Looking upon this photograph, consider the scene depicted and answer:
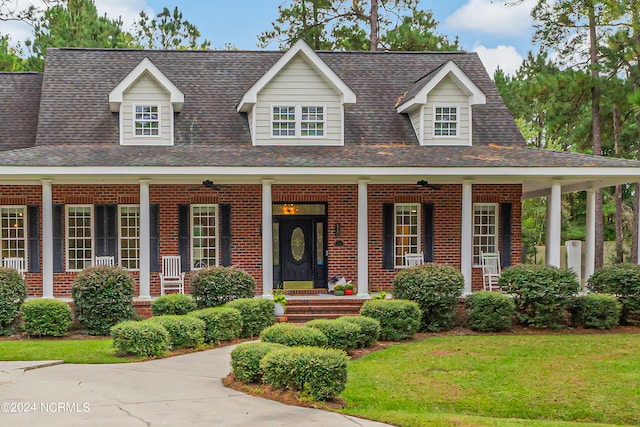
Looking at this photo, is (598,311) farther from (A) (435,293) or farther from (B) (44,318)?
(B) (44,318)

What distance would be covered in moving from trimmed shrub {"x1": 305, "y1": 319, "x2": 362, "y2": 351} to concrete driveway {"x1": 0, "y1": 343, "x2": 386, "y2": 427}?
2.04m

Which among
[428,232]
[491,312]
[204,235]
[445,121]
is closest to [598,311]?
[491,312]

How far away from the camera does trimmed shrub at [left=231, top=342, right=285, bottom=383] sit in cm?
904

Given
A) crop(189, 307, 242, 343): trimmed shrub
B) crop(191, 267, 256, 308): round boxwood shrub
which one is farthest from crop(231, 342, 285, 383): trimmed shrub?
crop(191, 267, 256, 308): round boxwood shrub

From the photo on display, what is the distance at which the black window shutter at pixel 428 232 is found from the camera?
1792 cm

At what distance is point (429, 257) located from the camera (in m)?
17.9

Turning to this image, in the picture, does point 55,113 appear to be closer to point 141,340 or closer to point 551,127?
point 141,340

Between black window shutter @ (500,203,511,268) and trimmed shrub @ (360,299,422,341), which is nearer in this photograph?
trimmed shrub @ (360,299,422,341)

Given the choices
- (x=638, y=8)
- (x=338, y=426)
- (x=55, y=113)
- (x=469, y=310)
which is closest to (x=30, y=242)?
(x=55, y=113)

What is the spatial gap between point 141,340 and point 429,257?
8.86 meters

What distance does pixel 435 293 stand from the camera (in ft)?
46.1

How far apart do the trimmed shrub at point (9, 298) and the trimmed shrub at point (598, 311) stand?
36.3 feet

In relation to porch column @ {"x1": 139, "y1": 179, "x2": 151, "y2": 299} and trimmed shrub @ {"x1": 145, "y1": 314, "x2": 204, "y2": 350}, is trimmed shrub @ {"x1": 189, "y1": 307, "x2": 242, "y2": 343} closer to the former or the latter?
trimmed shrub @ {"x1": 145, "y1": 314, "x2": 204, "y2": 350}

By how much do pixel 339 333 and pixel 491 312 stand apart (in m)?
4.10
